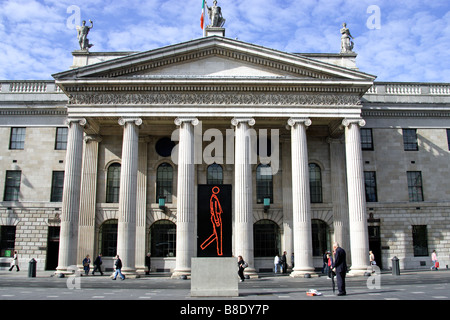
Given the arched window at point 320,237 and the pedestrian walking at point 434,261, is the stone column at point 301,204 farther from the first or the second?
the pedestrian walking at point 434,261

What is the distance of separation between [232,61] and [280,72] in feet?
11.5

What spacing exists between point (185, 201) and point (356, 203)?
11438 millimetres

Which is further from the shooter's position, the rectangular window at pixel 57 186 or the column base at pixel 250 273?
the rectangular window at pixel 57 186

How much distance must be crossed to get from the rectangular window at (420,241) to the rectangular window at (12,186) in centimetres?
3141

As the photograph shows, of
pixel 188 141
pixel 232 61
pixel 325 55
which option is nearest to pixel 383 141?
pixel 325 55

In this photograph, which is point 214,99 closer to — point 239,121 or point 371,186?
point 239,121

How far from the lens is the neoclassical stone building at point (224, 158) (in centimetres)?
2946

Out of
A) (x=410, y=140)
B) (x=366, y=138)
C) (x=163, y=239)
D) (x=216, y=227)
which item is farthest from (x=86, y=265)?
(x=410, y=140)

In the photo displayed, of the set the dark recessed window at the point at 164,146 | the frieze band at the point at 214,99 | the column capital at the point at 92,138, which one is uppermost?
the frieze band at the point at 214,99

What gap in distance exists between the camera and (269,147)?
34938mm

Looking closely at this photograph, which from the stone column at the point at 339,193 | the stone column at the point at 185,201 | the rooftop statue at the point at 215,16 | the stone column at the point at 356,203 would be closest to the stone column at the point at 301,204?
the stone column at the point at 356,203

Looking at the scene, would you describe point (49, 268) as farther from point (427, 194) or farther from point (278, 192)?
point (427, 194)

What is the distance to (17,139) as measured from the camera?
3522 cm

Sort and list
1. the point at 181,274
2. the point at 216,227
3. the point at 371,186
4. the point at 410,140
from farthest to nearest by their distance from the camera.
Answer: the point at 410,140
the point at 371,186
the point at 181,274
the point at 216,227
